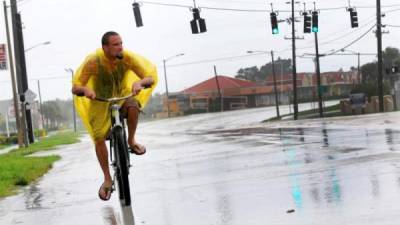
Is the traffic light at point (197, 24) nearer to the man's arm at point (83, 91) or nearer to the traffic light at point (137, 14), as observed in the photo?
the traffic light at point (137, 14)

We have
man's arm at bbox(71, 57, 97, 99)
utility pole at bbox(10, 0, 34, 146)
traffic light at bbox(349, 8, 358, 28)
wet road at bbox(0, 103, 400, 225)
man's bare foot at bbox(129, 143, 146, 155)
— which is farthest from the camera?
traffic light at bbox(349, 8, 358, 28)

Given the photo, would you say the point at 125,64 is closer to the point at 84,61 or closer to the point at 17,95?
the point at 84,61

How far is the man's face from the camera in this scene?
22.5 ft

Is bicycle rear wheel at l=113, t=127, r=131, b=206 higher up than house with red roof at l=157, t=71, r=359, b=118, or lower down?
higher up

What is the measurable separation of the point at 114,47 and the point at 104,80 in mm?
431

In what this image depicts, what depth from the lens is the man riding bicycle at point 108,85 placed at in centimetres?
688

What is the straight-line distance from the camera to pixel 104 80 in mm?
7109

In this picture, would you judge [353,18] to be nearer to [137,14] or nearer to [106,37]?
[137,14]

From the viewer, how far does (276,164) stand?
10609 millimetres

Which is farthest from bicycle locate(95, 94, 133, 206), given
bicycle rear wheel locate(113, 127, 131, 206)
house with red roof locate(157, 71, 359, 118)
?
house with red roof locate(157, 71, 359, 118)

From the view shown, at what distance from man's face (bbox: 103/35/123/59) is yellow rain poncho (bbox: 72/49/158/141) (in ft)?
0.35

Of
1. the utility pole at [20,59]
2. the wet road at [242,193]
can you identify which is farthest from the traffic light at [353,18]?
the wet road at [242,193]

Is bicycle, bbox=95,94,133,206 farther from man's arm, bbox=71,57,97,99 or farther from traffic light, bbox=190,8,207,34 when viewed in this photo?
traffic light, bbox=190,8,207,34

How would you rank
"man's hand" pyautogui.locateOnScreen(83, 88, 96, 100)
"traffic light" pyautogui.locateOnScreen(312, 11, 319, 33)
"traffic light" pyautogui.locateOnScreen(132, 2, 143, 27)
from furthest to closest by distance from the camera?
"traffic light" pyautogui.locateOnScreen(312, 11, 319, 33) < "traffic light" pyautogui.locateOnScreen(132, 2, 143, 27) < "man's hand" pyautogui.locateOnScreen(83, 88, 96, 100)
